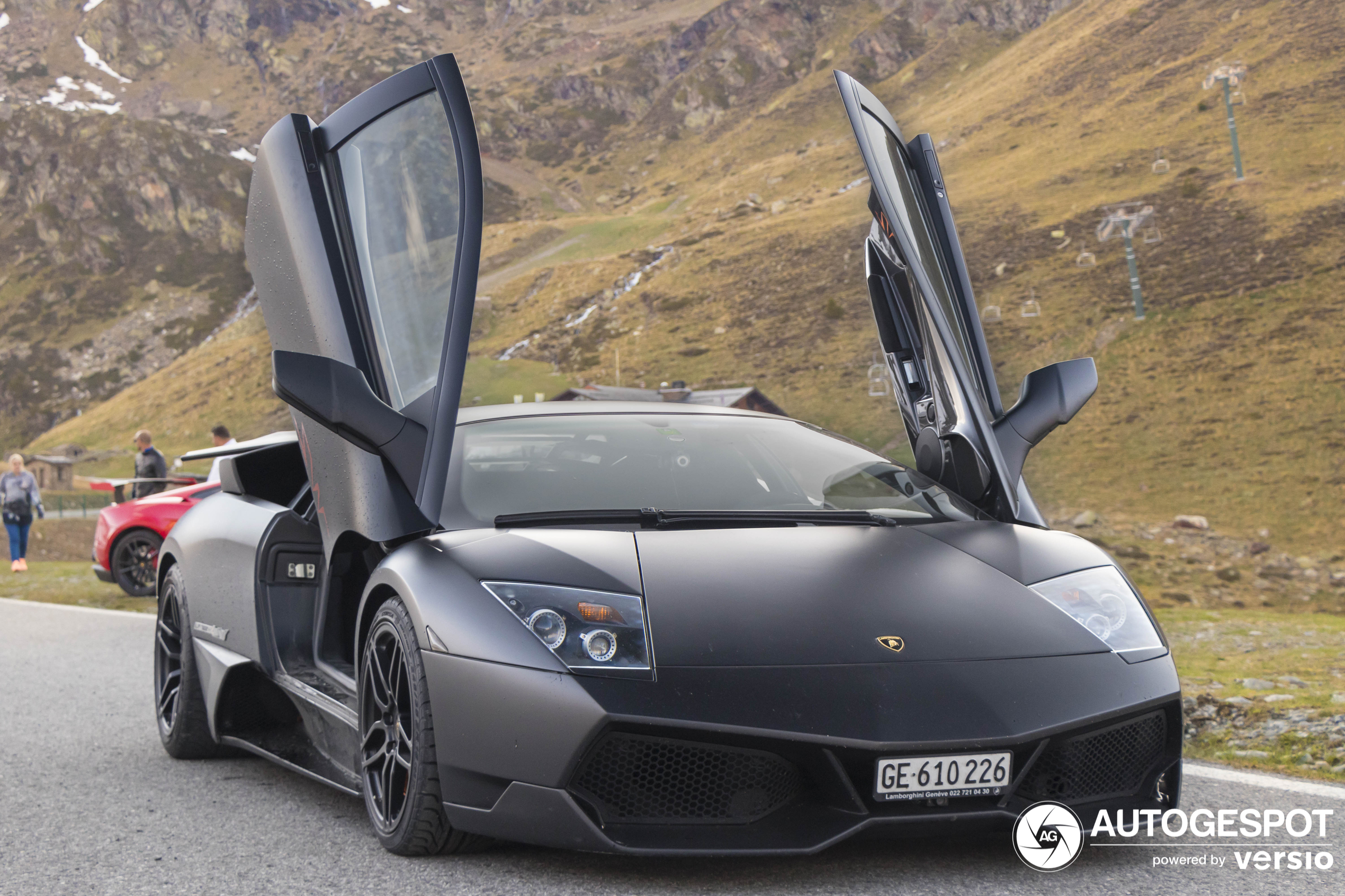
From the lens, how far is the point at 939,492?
12.3 feet

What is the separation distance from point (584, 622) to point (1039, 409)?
1845 mm

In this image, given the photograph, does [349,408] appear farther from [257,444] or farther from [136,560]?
[136,560]

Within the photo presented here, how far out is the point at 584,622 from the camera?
2654 mm

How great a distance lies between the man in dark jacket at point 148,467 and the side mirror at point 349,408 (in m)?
11.7

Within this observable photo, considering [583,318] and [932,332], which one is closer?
[932,332]

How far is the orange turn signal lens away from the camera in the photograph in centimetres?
266

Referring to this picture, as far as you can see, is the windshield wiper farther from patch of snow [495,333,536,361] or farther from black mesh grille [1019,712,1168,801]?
patch of snow [495,333,536,361]

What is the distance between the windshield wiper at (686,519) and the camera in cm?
316

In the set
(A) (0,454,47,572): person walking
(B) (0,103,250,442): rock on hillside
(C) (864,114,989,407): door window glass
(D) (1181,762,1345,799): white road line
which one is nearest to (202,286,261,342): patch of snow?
(B) (0,103,250,442): rock on hillside

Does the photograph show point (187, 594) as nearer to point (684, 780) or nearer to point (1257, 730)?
point (684, 780)

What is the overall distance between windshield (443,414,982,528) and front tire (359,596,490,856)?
375 mm

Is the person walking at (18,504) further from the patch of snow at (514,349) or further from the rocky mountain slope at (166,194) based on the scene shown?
the rocky mountain slope at (166,194)

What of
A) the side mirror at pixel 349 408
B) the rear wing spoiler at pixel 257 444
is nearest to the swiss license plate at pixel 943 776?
the side mirror at pixel 349 408

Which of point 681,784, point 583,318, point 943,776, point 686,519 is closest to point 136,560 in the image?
point 686,519
